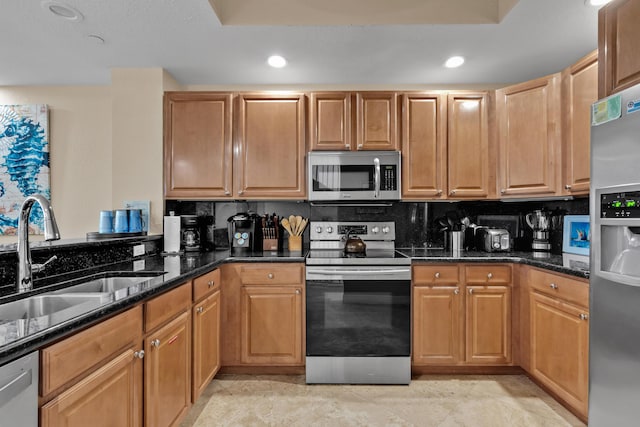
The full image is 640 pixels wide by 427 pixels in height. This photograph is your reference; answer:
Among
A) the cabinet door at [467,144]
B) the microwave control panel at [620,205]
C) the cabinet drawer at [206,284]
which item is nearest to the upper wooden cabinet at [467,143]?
the cabinet door at [467,144]

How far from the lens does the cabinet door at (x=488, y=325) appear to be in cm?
250

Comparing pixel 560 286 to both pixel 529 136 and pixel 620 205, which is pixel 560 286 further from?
pixel 529 136

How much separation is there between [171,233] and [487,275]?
95.5 inches

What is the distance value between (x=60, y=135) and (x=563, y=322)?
13.8 feet

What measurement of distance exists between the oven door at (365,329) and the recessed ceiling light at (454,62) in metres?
1.62

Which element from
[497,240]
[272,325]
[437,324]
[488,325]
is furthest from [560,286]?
[272,325]

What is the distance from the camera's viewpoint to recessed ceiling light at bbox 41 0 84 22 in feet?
6.51

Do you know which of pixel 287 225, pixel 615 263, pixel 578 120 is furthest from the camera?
pixel 287 225

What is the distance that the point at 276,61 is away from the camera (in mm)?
2660

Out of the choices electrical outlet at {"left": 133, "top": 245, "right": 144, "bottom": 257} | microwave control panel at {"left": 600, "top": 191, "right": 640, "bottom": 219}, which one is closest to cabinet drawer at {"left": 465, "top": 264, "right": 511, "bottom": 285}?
microwave control panel at {"left": 600, "top": 191, "right": 640, "bottom": 219}

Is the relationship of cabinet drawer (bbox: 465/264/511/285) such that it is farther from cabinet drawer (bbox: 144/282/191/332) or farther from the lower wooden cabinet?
cabinet drawer (bbox: 144/282/191/332)

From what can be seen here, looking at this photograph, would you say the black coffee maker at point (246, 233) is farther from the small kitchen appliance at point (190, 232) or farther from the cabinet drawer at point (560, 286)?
the cabinet drawer at point (560, 286)

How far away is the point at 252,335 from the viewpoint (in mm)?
2508

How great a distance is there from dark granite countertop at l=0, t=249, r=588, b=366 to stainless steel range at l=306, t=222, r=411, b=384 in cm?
24
